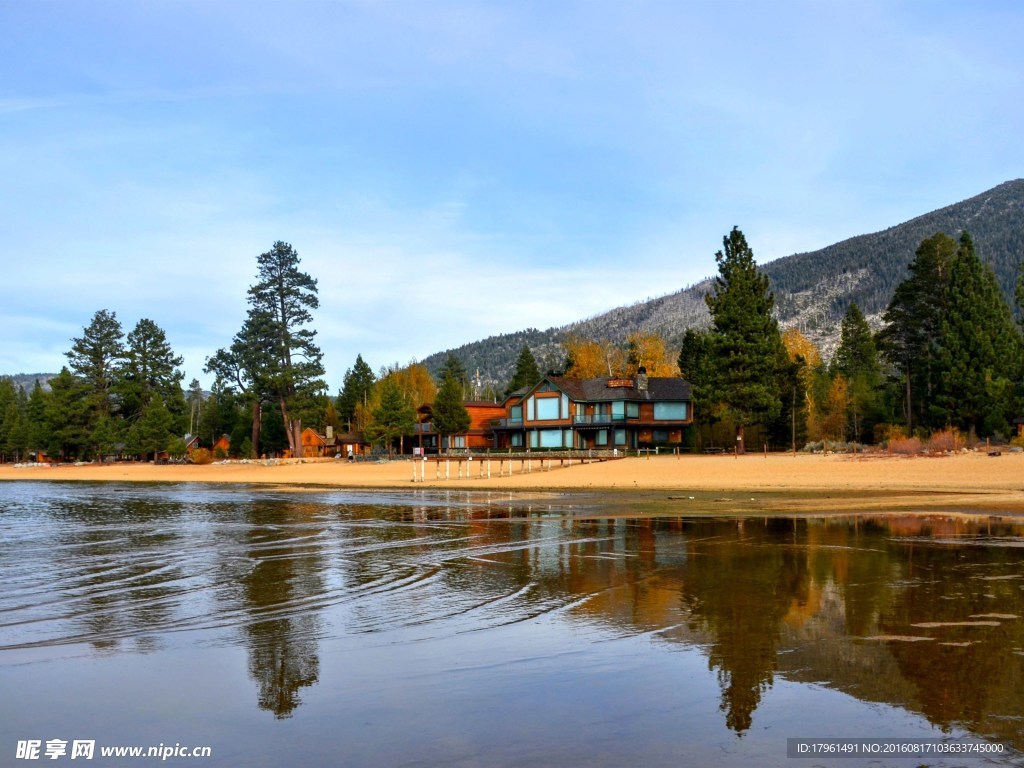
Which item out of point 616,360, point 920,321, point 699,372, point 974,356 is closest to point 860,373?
point 920,321

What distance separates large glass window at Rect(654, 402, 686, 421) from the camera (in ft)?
251

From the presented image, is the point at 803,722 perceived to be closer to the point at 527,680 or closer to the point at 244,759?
the point at 527,680

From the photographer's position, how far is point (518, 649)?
33.0ft

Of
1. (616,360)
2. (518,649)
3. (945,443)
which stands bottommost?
(518,649)

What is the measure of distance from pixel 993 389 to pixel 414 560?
47.3 metres

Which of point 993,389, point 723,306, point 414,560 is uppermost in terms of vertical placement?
point 723,306

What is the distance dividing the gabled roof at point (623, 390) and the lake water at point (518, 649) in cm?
5580

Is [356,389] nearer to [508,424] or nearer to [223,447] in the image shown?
[223,447]

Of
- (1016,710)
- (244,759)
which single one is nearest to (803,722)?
(1016,710)

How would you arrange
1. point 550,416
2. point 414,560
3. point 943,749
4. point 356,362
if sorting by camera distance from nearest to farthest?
point 943,749 → point 414,560 → point 550,416 → point 356,362

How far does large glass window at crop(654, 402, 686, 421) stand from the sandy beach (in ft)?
54.9

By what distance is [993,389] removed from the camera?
5191cm

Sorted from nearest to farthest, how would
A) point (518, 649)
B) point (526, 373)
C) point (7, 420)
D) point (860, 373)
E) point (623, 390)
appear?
point (518, 649) → point (623, 390) → point (860, 373) → point (526, 373) → point (7, 420)

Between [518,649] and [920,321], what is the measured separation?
6185 centimetres
